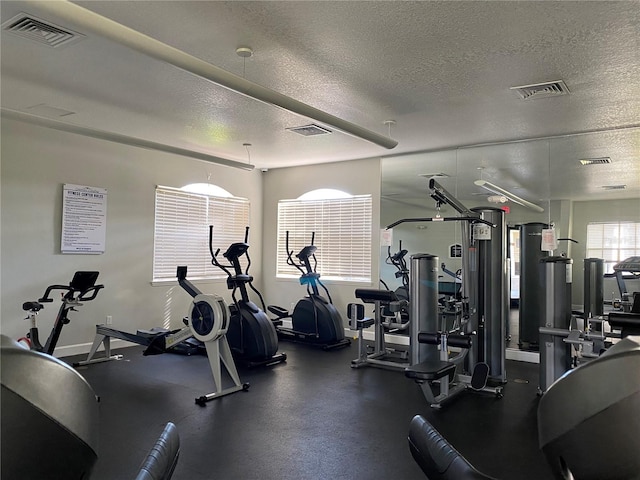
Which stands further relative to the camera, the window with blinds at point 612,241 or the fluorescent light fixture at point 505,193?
the fluorescent light fixture at point 505,193

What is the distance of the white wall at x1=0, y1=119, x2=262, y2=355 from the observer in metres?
5.14

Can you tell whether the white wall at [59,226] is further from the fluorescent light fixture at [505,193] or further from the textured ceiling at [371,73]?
the fluorescent light fixture at [505,193]

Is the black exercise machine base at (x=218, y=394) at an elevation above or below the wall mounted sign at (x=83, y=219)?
below

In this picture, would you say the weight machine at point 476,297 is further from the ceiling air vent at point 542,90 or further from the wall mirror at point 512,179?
the wall mirror at point 512,179

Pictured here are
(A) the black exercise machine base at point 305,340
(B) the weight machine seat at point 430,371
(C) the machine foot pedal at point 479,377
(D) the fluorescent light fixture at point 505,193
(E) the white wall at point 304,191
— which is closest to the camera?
(B) the weight machine seat at point 430,371

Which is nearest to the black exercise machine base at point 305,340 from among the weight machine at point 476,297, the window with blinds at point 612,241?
the weight machine at point 476,297

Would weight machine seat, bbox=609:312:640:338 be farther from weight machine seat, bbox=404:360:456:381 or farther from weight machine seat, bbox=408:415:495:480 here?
weight machine seat, bbox=408:415:495:480

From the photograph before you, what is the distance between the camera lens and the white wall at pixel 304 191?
7.10 m

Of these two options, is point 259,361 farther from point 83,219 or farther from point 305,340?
point 83,219

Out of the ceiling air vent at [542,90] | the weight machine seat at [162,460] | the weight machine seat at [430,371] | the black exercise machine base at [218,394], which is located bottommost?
the black exercise machine base at [218,394]

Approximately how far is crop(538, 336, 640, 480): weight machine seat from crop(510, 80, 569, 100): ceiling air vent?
10.7 ft

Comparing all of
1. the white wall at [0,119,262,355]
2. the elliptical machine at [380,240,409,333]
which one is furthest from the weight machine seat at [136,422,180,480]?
the white wall at [0,119,262,355]

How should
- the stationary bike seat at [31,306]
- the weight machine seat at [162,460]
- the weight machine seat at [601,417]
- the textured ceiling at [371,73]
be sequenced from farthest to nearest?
the stationary bike seat at [31,306] < the textured ceiling at [371,73] < the weight machine seat at [162,460] < the weight machine seat at [601,417]

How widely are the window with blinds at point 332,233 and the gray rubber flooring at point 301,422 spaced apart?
2.28 metres
